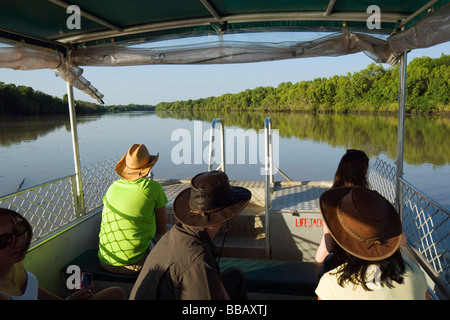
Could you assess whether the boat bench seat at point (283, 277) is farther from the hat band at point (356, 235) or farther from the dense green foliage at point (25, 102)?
the dense green foliage at point (25, 102)

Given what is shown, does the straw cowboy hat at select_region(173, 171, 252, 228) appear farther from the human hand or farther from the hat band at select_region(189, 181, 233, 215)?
the human hand

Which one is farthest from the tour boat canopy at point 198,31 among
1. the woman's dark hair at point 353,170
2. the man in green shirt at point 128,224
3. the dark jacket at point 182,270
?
the dark jacket at point 182,270

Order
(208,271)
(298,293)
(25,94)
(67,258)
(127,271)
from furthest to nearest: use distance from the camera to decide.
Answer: (25,94) → (67,258) → (127,271) → (298,293) → (208,271)

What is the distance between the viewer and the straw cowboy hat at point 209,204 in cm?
141

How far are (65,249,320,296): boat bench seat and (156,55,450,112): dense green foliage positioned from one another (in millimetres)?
26547

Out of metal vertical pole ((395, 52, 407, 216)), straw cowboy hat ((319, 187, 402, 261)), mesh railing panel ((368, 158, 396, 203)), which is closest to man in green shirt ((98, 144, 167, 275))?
straw cowboy hat ((319, 187, 402, 261))

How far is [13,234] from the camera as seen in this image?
130cm

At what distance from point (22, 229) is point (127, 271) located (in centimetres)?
99

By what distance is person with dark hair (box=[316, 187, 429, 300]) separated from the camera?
3.85 ft

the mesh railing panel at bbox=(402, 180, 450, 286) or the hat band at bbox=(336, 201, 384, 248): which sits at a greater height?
the hat band at bbox=(336, 201, 384, 248)

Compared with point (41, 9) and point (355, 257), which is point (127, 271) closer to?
point (355, 257)
